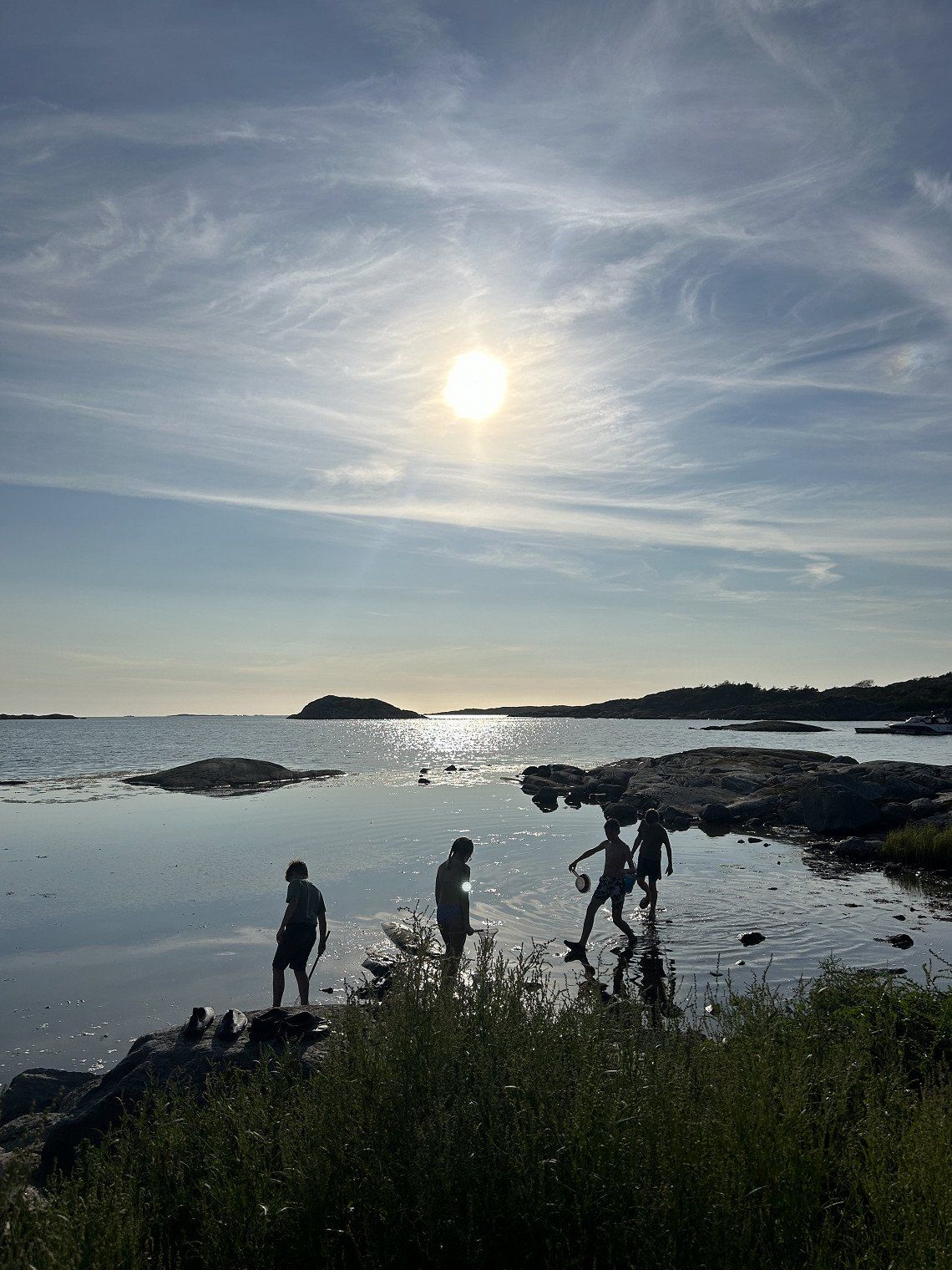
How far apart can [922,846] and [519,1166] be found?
72.4ft

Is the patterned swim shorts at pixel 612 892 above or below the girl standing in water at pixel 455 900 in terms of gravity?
below

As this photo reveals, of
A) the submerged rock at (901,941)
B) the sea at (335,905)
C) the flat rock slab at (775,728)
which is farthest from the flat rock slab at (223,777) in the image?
the flat rock slab at (775,728)

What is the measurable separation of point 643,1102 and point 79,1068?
7360 millimetres

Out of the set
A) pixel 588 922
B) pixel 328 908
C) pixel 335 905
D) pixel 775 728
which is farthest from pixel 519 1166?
pixel 775 728

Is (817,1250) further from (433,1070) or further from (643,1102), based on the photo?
(433,1070)

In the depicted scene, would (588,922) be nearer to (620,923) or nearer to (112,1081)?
(620,923)

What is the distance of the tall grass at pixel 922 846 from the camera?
71.9ft

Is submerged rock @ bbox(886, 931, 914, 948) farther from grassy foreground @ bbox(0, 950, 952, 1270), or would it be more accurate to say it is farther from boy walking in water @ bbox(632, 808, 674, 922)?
grassy foreground @ bbox(0, 950, 952, 1270)

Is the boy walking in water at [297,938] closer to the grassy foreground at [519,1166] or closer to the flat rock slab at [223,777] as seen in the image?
the grassy foreground at [519,1166]

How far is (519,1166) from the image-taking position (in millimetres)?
4305

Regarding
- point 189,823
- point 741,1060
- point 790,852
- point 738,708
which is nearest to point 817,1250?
point 741,1060

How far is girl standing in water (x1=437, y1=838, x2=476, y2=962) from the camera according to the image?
11344 millimetres

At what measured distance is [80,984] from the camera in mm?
12250

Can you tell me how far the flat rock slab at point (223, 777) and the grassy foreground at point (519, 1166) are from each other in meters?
40.3
